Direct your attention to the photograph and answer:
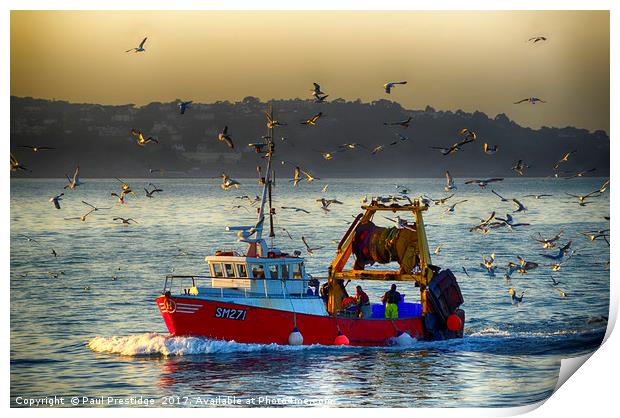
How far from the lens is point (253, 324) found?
3008 centimetres

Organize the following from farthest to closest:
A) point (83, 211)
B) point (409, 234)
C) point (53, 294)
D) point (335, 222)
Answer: point (83, 211)
point (335, 222)
point (53, 294)
point (409, 234)

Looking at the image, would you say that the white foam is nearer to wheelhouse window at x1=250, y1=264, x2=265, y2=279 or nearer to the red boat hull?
the red boat hull

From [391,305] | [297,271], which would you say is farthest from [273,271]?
[391,305]

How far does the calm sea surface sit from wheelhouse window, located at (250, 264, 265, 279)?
1506mm

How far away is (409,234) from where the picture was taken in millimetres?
31734

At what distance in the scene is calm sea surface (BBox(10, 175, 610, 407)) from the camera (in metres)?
28.2

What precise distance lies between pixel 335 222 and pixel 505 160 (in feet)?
85.0

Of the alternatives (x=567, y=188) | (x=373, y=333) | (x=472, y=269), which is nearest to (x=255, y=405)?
(x=373, y=333)

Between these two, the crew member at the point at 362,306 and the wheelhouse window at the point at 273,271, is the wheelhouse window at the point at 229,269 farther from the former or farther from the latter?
the crew member at the point at 362,306

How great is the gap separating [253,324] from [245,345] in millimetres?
565

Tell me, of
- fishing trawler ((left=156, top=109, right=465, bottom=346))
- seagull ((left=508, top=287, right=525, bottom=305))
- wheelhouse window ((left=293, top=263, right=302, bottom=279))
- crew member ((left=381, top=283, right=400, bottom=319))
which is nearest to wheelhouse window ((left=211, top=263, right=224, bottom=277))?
fishing trawler ((left=156, top=109, right=465, bottom=346))

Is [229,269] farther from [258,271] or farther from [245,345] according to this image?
[245,345]

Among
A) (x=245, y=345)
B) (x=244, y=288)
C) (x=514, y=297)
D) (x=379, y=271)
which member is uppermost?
(x=379, y=271)

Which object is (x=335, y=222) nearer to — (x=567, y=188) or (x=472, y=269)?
(x=472, y=269)
